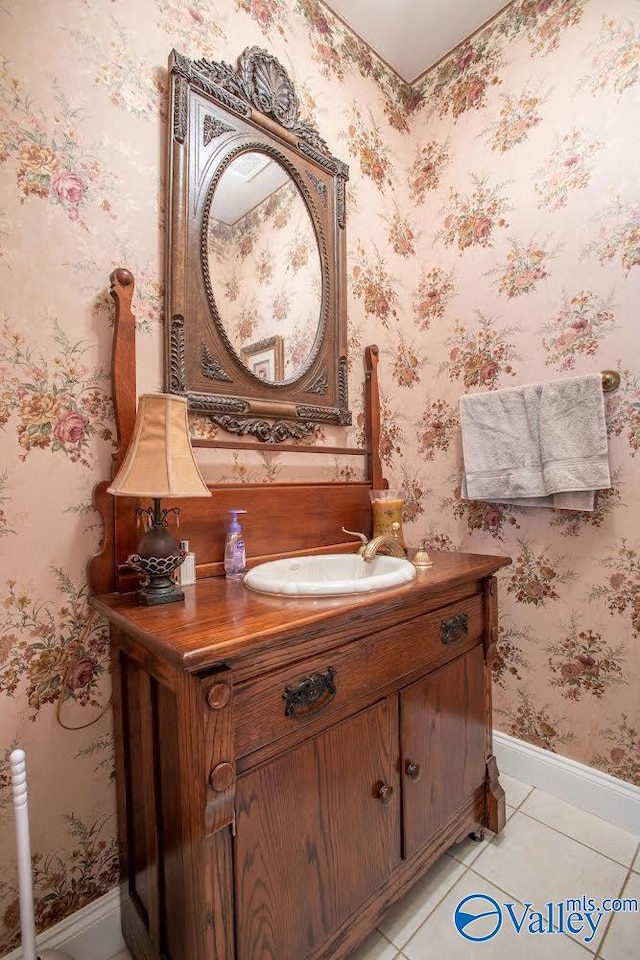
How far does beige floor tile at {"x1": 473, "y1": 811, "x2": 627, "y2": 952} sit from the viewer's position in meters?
1.11

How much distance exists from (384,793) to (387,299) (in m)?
1.60

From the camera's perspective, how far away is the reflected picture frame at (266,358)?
125 centimetres

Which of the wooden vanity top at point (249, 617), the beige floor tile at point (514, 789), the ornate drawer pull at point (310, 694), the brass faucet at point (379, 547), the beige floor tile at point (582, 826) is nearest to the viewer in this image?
the wooden vanity top at point (249, 617)

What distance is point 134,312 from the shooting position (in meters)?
1.06

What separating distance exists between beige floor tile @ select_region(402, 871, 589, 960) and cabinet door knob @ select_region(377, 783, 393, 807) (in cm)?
36

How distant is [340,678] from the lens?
0.87 meters

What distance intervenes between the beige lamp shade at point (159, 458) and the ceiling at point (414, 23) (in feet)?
5.61

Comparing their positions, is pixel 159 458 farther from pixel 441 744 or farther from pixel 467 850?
pixel 467 850

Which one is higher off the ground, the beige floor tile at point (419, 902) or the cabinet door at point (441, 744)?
the cabinet door at point (441, 744)

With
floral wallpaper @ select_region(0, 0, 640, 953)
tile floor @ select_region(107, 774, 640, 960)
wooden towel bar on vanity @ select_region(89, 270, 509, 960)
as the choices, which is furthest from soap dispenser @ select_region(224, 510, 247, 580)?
tile floor @ select_region(107, 774, 640, 960)

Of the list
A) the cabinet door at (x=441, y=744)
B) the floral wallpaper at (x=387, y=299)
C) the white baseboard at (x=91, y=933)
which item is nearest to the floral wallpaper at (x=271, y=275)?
the floral wallpaper at (x=387, y=299)

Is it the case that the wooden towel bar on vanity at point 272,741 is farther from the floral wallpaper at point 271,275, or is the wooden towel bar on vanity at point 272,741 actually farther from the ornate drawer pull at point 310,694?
the floral wallpaper at point 271,275

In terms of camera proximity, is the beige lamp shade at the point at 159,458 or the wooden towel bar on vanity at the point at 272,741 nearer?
the wooden towel bar on vanity at the point at 272,741

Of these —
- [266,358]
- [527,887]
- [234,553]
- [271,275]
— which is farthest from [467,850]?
[271,275]
